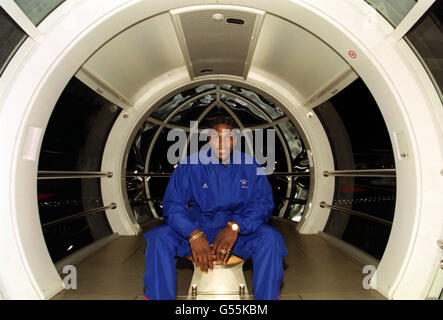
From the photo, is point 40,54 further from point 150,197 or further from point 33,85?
point 150,197

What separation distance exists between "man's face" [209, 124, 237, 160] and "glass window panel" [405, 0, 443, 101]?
1553mm

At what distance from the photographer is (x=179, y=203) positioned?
2.35 metres

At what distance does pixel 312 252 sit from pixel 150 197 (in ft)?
13.4

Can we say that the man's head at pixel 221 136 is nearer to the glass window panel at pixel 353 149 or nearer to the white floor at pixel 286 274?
the white floor at pixel 286 274

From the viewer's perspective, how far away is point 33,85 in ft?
6.42

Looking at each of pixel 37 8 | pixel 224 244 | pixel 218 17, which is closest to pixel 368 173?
pixel 224 244

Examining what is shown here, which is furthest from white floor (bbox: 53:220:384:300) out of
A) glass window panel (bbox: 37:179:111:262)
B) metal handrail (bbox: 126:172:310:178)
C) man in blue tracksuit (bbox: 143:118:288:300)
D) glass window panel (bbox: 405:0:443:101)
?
glass window panel (bbox: 405:0:443:101)

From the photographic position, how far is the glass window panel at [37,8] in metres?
1.80

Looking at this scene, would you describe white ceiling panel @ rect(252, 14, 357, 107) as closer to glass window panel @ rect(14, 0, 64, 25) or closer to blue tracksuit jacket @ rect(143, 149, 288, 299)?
blue tracksuit jacket @ rect(143, 149, 288, 299)

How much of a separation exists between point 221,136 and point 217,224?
32.1 inches

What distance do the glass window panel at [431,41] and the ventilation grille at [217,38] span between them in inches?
48.7

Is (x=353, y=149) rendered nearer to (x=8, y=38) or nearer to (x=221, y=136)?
(x=221, y=136)
